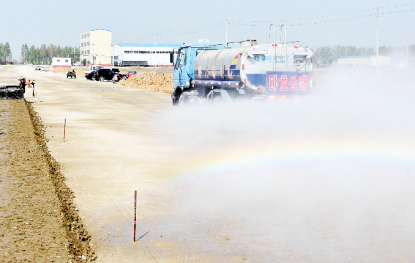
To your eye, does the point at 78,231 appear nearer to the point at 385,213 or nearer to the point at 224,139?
the point at 385,213

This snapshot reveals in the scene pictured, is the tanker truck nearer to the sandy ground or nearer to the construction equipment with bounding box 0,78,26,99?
the sandy ground

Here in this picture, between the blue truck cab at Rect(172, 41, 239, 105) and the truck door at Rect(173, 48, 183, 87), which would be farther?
the truck door at Rect(173, 48, 183, 87)

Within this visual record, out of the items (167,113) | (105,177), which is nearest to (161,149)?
(105,177)

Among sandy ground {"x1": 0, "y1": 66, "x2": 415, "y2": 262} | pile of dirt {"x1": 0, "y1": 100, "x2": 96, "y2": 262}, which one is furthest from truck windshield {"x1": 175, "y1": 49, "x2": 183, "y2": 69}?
pile of dirt {"x1": 0, "y1": 100, "x2": 96, "y2": 262}

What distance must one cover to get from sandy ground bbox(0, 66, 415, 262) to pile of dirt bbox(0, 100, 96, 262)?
10.3 inches

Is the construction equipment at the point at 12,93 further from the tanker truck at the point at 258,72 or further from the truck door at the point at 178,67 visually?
the tanker truck at the point at 258,72

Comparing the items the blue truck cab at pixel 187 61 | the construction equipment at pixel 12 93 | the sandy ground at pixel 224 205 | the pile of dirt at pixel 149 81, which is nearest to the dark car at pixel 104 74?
the pile of dirt at pixel 149 81

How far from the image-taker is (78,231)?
773cm

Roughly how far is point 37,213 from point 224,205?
3.33m

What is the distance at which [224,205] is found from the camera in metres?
9.16

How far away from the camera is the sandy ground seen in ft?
22.7

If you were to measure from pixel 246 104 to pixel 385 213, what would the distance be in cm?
1412

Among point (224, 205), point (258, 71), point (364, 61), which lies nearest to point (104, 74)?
point (258, 71)

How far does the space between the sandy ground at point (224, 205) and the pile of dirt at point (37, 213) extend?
0.26m
